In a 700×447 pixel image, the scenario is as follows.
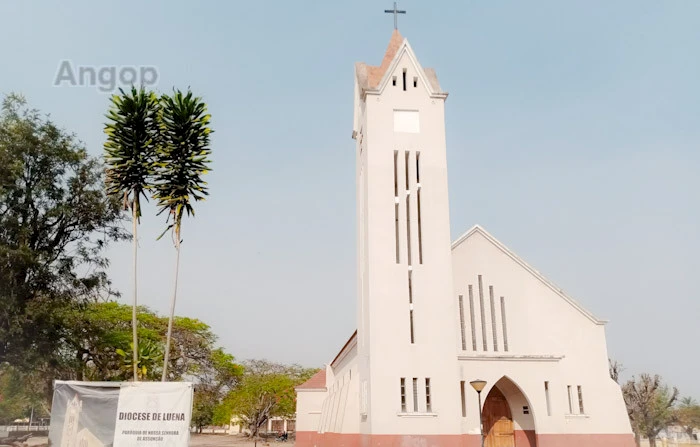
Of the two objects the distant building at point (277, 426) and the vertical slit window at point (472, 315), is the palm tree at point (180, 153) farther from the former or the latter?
the distant building at point (277, 426)

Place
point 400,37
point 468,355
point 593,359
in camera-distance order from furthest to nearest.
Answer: point 400,37 → point 593,359 → point 468,355

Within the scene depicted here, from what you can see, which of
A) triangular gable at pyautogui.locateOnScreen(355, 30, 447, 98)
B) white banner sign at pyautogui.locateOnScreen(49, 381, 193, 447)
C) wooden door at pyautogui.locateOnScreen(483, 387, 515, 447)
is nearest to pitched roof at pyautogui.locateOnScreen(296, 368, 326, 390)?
wooden door at pyautogui.locateOnScreen(483, 387, 515, 447)

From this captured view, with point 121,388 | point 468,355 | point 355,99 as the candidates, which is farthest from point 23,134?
point 468,355

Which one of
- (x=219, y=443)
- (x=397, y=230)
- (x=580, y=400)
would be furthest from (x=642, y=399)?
(x=219, y=443)

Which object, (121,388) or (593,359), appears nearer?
(121,388)

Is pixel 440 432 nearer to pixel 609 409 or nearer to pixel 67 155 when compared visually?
pixel 609 409

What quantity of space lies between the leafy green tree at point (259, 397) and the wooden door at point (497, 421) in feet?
90.4

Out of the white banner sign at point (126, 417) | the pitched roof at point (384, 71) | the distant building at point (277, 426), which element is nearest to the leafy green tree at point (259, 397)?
the distant building at point (277, 426)

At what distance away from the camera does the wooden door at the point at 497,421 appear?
988 inches

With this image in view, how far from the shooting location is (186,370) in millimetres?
45719

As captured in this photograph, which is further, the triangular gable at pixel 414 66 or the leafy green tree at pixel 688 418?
the leafy green tree at pixel 688 418

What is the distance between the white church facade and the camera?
2261 cm

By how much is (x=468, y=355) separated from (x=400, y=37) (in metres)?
15.6

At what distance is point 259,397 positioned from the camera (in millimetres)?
52719
